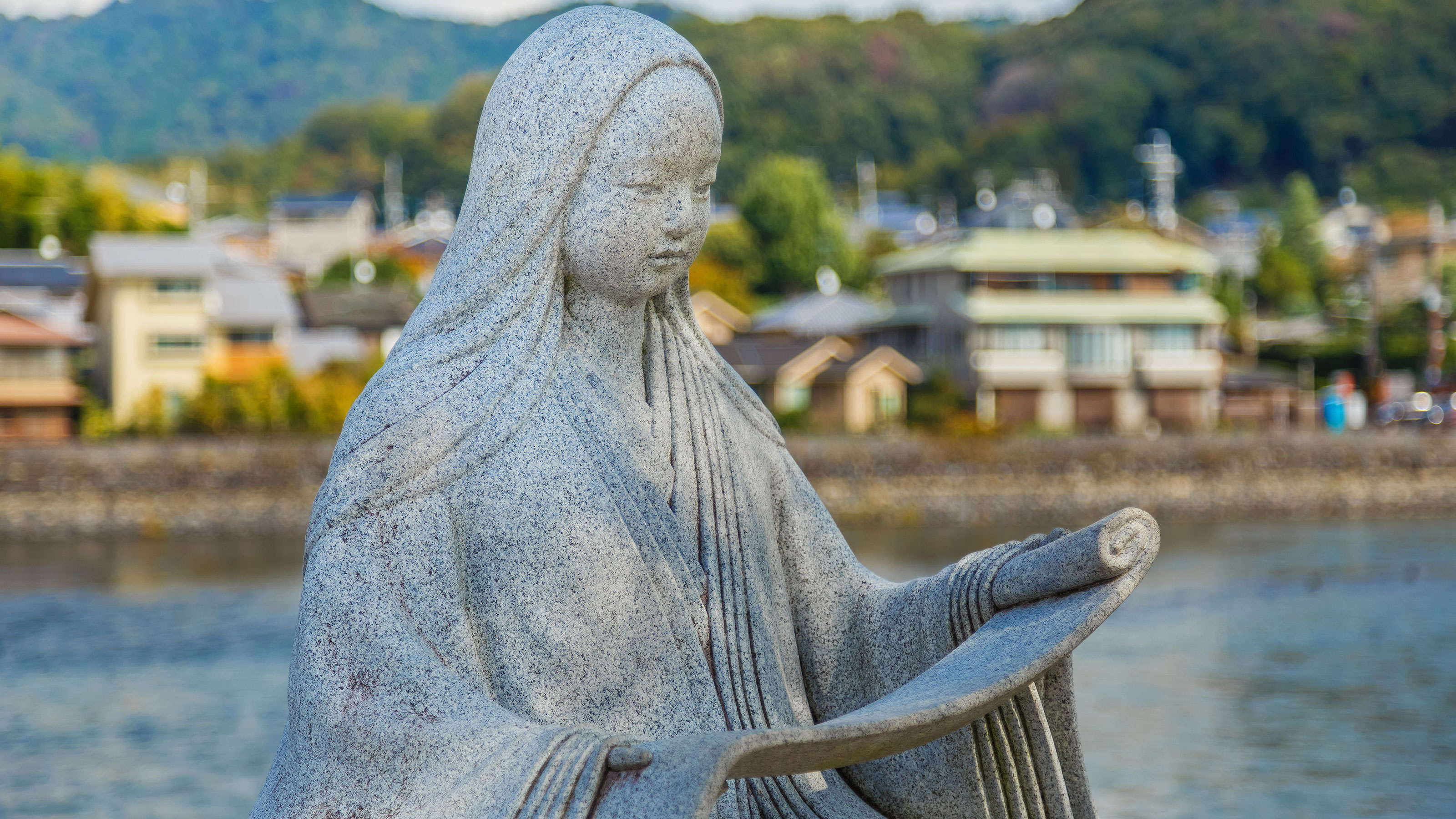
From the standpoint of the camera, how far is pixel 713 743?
7.86 feet

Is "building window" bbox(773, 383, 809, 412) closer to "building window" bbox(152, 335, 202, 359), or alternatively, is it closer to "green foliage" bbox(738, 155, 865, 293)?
"building window" bbox(152, 335, 202, 359)

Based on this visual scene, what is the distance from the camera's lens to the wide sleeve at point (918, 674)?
297cm

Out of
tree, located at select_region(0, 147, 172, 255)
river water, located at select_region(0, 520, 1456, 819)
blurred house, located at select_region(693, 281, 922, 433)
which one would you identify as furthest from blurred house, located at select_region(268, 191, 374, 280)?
river water, located at select_region(0, 520, 1456, 819)

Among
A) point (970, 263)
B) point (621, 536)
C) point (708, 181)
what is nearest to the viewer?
point (621, 536)

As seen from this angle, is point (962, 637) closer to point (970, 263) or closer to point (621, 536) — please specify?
point (621, 536)

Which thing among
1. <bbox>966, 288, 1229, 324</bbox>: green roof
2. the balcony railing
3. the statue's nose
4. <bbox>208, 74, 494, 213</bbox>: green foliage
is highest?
<bbox>208, 74, 494, 213</bbox>: green foliage

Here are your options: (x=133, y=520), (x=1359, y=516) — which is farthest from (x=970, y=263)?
(x=133, y=520)

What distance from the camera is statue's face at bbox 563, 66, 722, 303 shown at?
2.98 m

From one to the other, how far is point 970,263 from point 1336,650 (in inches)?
876

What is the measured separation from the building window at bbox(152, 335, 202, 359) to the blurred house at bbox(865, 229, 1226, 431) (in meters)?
18.0

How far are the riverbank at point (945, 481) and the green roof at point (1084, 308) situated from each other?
4.93 metres

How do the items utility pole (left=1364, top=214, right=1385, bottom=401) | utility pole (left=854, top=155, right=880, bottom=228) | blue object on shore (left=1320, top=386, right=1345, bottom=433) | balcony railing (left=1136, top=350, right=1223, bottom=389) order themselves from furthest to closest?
1. utility pole (left=854, top=155, right=880, bottom=228)
2. utility pole (left=1364, top=214, right=1385, bottom=401)
3. balcony railing (left=1136, top=350, right=1223, bottom=389)
4. blue object on shore (left=1320, top=386, right=1345, bottom=433)

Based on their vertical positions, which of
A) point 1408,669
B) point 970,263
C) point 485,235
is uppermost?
point 970,263

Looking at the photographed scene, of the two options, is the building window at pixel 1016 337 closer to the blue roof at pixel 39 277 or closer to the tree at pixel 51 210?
the blue roof at pixel 39 277
